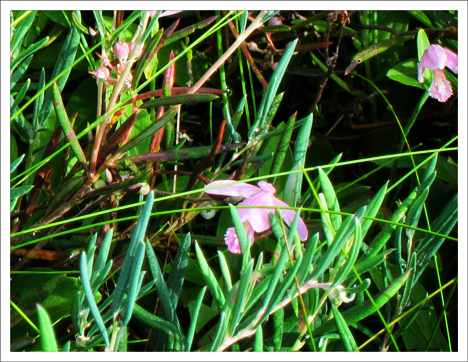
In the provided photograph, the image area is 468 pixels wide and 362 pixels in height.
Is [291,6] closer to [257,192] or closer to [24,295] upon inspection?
[257,192]

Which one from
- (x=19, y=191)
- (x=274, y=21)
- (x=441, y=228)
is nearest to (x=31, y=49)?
(x=19, y=191)

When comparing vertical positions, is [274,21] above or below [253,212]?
above

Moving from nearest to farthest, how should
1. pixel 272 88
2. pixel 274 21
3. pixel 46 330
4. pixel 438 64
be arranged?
1. pixel 46 330
2. pixel 272 88
3. pixel 438 64
4. pixel 274 21

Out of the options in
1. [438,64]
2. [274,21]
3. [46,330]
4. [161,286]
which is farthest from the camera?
[274,21]

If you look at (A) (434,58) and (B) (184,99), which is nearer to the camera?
(B) (184,99)

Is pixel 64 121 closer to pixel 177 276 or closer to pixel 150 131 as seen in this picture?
pixel 150 131

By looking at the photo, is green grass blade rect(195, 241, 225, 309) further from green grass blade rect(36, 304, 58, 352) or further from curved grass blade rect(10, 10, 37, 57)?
curved grass blade rect(10, 10, 37, 57)

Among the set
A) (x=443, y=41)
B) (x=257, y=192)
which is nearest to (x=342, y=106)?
(x=443, y=41)
